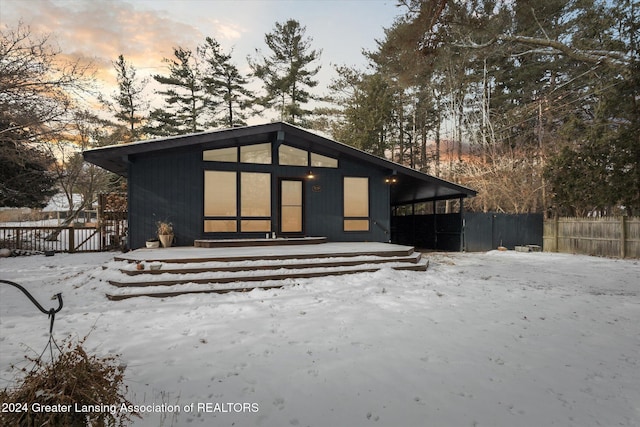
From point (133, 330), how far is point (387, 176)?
887 cm

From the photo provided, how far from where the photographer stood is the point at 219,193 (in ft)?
30.4

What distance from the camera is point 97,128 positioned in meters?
16.0

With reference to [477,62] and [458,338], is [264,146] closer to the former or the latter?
[458,338]

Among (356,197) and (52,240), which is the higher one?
(356,197)

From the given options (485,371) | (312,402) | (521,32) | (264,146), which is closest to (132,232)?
(264,146)

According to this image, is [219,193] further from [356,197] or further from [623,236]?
[623,236]

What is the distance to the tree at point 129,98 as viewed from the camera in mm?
24094

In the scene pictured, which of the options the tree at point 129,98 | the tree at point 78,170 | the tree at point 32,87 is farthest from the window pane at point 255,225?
the tree at point 129,98

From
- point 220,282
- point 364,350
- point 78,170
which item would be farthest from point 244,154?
point 78,170

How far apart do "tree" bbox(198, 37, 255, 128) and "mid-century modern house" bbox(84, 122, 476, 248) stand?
15294mm

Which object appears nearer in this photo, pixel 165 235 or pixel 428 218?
pixel 165 235

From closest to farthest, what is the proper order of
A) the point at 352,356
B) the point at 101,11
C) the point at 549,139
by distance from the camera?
1. the point at 352,356
2. the point at 101,11
3. the point at 549,139

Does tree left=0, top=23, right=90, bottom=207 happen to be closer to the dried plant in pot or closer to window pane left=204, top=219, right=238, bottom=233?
the dried plant in pot

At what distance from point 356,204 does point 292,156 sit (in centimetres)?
270
